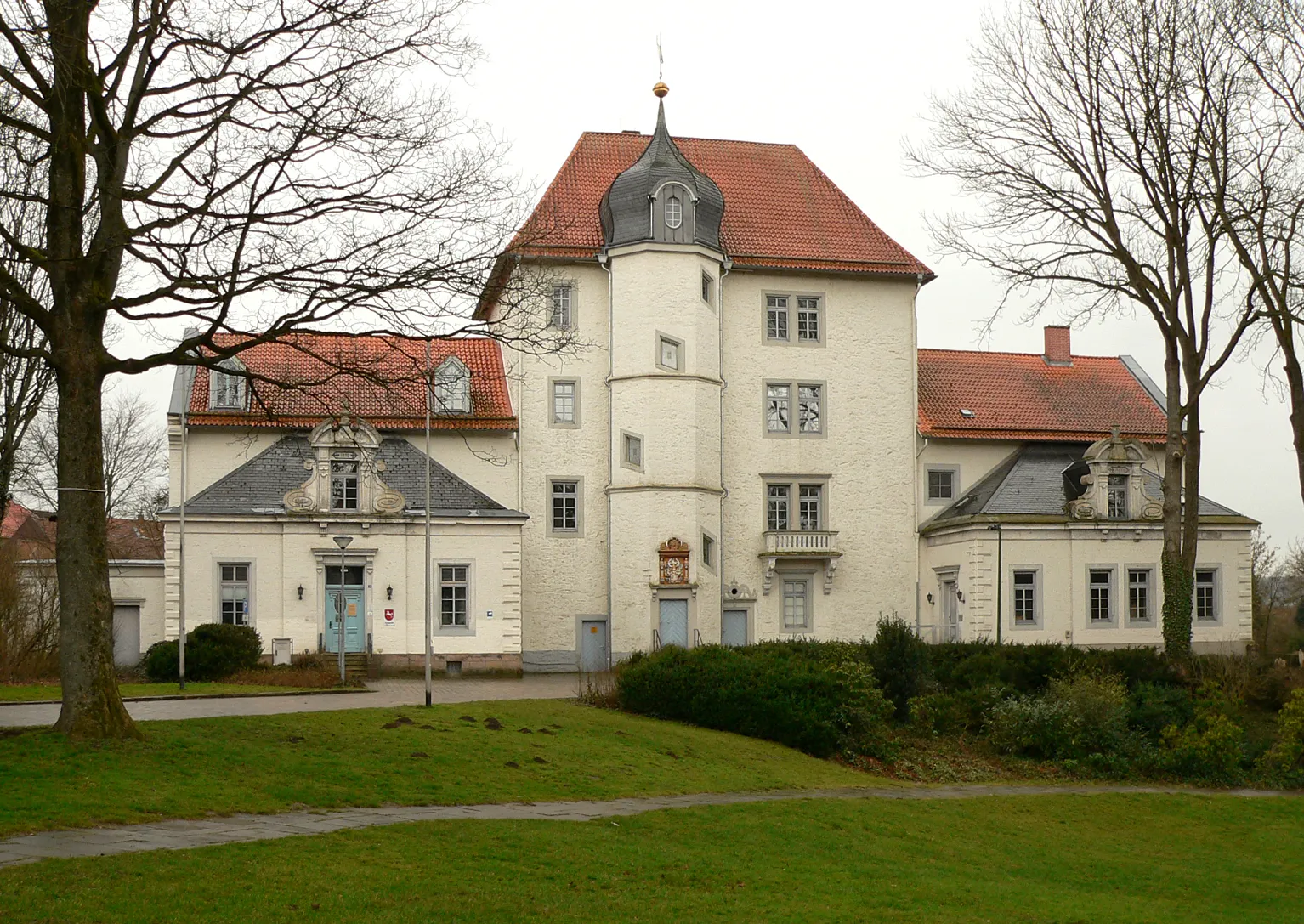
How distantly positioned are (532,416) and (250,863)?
2944 cm

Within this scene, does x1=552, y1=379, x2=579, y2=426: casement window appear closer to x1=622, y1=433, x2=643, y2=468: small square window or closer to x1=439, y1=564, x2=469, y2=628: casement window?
x1=622, y1=433, x2=643, y2=468: small square window

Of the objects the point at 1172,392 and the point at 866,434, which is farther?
the point at 866,434

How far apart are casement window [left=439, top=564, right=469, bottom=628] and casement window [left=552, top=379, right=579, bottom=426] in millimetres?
5835

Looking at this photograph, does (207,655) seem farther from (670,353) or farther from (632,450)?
(670,353)

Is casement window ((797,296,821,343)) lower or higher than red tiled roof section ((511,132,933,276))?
lower

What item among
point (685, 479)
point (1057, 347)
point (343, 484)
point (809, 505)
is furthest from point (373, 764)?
point (1057, 347)

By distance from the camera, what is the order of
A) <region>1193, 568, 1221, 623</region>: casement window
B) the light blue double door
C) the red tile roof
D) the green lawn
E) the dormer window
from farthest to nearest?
<region>1193, 568, 1221, 623</region>: casement window, the dormer window, the red tile roof, the light blue double door, the green lawn

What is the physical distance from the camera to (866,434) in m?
42.2

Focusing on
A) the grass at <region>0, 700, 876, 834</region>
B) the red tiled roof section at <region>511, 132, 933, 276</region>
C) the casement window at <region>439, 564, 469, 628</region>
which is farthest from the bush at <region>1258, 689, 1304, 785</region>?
the red tiled roof section at <region>511, 132, 933, 276</region>

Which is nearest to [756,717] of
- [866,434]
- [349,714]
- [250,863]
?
[349,714]

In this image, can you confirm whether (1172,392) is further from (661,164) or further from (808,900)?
(808,900)

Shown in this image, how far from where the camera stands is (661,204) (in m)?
39.3

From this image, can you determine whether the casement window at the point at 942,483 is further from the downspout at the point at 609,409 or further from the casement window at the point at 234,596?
the casement window at the point at 234,596

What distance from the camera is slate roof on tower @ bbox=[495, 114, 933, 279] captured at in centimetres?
4169
